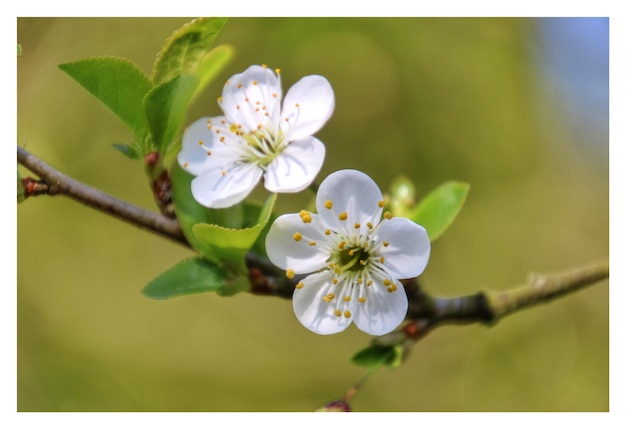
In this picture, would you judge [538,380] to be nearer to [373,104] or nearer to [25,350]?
[373,104]

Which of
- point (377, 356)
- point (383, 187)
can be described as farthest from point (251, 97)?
point (383, 187)

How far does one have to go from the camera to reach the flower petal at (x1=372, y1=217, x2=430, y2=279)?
80 cm

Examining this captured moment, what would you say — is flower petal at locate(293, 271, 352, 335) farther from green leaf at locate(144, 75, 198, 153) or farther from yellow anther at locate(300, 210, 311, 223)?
green leaf at locate(144, 75, 198, 153)

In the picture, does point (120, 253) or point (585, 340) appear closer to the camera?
point (585, 340)

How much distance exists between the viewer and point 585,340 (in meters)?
1.86

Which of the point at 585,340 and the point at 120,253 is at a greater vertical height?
the point at 120,253

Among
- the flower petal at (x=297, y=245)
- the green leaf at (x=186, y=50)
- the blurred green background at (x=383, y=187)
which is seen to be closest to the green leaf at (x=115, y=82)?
the green leaf at (x=186, y=50)

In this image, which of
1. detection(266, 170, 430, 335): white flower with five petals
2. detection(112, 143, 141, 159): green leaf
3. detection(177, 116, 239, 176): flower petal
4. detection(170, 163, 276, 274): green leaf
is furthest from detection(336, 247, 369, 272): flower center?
detection(112, 143, 141, 159): green leaf

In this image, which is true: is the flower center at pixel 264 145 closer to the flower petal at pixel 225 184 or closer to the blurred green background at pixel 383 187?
the flower petal at pixel 225 184

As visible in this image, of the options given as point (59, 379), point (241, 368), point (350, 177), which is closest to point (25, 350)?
point (59, 379)

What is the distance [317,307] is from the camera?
84 centimetres

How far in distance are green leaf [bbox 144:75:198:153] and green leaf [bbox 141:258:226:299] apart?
177 mm

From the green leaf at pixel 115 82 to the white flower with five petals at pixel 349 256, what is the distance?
0.91ft
